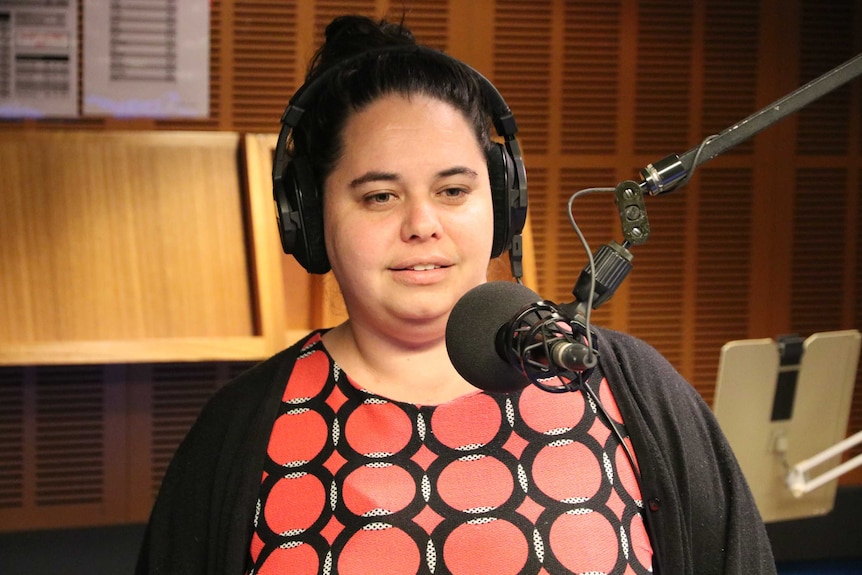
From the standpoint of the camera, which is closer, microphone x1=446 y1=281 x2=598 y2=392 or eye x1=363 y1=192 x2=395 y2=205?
microphone x1=446 y1=281 x2=598 y2=392

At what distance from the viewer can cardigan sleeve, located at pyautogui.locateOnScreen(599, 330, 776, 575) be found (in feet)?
4.87

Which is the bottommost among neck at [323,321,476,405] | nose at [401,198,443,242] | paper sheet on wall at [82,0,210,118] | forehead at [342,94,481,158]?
neck at [323,321,476,405]

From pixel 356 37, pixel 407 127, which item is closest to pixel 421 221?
pixel 407 127

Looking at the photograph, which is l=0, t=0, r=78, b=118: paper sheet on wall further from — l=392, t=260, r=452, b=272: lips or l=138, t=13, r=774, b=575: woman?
l=392, t=260, r=452, b=272: lips

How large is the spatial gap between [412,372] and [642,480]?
39cm

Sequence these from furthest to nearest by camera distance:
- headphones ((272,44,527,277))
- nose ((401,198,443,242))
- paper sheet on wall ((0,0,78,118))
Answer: paper sheet on wall ((0,0,78,118)) < headphones ((272,44,527,277)) < nose ((401,198,443,242))

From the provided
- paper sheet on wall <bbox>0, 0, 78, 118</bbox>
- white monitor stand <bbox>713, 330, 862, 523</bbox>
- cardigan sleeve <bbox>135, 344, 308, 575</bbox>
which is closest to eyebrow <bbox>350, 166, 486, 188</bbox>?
cardigan sleeve <bbox>135, 344, 308, 575</bbox>

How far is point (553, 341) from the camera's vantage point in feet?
2.73

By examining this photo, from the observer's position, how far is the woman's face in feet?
4.80

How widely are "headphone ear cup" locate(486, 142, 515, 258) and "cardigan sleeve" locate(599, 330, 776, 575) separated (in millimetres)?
229

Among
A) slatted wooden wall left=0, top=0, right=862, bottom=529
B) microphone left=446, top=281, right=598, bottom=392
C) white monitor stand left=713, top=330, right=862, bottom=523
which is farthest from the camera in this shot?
slatted wooden wall left=0, top=0, right=862, bottom=529

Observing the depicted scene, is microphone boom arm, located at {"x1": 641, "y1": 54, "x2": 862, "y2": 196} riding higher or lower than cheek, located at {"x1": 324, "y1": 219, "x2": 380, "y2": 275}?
higher

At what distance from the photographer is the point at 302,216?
5.15 feet

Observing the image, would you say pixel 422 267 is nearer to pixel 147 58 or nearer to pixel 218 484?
pixel 218 484
